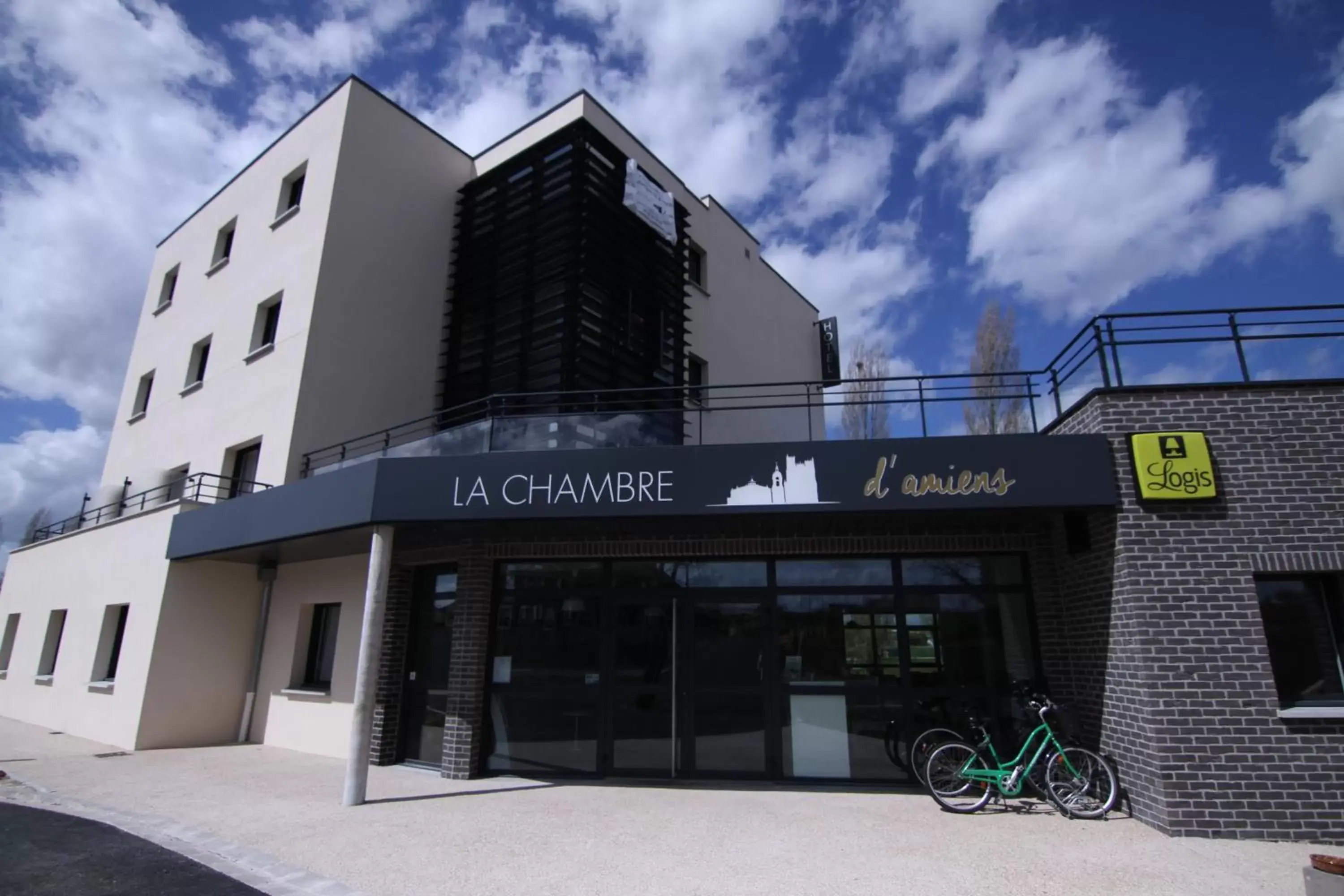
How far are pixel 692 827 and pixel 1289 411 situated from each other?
7.01m

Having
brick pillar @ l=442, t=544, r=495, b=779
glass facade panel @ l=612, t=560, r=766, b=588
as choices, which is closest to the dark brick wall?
glass facade panel @ l=612, t=560, r=766, b=588

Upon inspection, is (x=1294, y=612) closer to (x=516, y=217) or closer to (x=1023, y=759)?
(x=1023, y=759)

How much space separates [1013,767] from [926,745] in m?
0.86

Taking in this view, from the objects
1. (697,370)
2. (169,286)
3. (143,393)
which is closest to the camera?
(697,370)

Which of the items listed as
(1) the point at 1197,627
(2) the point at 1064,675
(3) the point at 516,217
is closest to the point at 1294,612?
(1) the point at 1197,627

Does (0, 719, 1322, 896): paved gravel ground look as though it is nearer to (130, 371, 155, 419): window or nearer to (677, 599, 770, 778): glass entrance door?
(677, 599, 770, 778): glass entrance door

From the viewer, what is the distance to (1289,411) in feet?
23.0

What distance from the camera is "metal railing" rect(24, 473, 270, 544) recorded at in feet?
41.2

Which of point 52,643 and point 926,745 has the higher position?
point 52,643

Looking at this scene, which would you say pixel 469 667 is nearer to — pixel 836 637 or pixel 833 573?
pixel 836 637

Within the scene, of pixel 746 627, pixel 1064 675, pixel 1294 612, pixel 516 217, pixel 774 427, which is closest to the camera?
pixel 1294 612

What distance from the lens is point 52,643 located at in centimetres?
1526

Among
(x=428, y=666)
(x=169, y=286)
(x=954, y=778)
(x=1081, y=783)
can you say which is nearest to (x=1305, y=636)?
(x=1081, y=783)

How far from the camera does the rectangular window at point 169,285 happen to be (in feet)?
58.0
